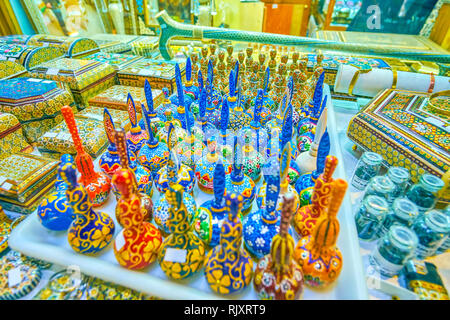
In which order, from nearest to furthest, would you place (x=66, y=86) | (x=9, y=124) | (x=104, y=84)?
(x=9, y=124) → (x=66, y=86) → (x=104, y=84)

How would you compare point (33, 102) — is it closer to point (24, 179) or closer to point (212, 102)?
point (24, 179)

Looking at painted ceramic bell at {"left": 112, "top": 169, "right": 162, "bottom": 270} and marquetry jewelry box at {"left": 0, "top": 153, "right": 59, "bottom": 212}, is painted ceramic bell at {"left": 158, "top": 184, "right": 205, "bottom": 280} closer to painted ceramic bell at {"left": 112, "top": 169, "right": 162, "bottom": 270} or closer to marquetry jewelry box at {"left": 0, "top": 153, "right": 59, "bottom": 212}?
painted ceramic bell at {"left": 112, "top": 169, "right": 162, "bottom": 270}

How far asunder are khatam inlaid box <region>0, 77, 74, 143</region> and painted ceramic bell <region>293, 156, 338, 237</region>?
2.03 metres

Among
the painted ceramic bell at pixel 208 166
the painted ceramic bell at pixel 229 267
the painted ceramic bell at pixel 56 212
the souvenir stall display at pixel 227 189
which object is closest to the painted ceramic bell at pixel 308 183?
the souvenir stall display at pixel 227 189

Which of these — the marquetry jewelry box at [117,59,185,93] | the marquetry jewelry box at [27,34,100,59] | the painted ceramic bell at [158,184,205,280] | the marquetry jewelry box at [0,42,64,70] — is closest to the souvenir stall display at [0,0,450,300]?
the painted ceramic bell at [158,184,205,280]

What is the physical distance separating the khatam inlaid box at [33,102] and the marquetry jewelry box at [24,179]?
1.80 feet

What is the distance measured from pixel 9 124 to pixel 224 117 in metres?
1.55

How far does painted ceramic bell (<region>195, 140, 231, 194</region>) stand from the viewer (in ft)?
4.47

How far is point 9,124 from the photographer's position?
1767 millimetres

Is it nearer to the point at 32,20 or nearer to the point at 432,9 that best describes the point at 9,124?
the point at 32,20

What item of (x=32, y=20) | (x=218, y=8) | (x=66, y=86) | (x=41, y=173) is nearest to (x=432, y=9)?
(x=218, y=8)

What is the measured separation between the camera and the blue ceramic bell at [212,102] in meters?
1.87
